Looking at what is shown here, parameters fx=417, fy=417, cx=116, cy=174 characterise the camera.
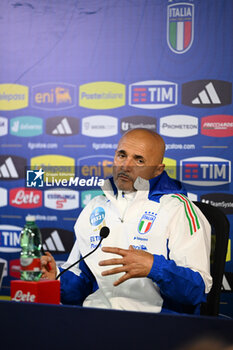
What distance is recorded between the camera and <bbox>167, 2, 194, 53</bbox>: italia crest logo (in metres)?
2.67

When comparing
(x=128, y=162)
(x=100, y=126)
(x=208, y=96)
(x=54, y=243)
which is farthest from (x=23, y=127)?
(x=208, y=96)

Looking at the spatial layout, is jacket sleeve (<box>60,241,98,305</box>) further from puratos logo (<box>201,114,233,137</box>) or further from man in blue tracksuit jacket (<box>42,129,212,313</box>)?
Answer: puratos logo (<box>201,114,233,137</box>)

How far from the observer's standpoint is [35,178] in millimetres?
814

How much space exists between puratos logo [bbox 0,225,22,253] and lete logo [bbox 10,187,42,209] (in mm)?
56

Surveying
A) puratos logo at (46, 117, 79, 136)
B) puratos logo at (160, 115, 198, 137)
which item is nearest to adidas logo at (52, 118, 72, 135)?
puratos logo at (46, 117, 79, 136)

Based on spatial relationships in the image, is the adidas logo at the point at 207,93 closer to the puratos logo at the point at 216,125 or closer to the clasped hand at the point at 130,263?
the puratos logo at the point at 216,125

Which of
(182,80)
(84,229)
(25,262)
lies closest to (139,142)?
(84,229)

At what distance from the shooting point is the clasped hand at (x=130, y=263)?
0.86 m

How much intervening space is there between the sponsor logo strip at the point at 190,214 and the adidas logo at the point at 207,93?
164 centimetres

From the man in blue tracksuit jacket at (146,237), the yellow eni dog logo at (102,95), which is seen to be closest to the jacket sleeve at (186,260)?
→ the man in blue tracksuit jacket at (146,237)

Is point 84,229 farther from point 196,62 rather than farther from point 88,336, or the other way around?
point 196,62

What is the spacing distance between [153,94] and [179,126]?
0.28m

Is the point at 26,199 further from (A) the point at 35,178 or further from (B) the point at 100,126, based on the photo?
(B) the point at 100,126

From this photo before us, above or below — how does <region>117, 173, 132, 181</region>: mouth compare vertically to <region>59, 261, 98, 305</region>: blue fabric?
above
